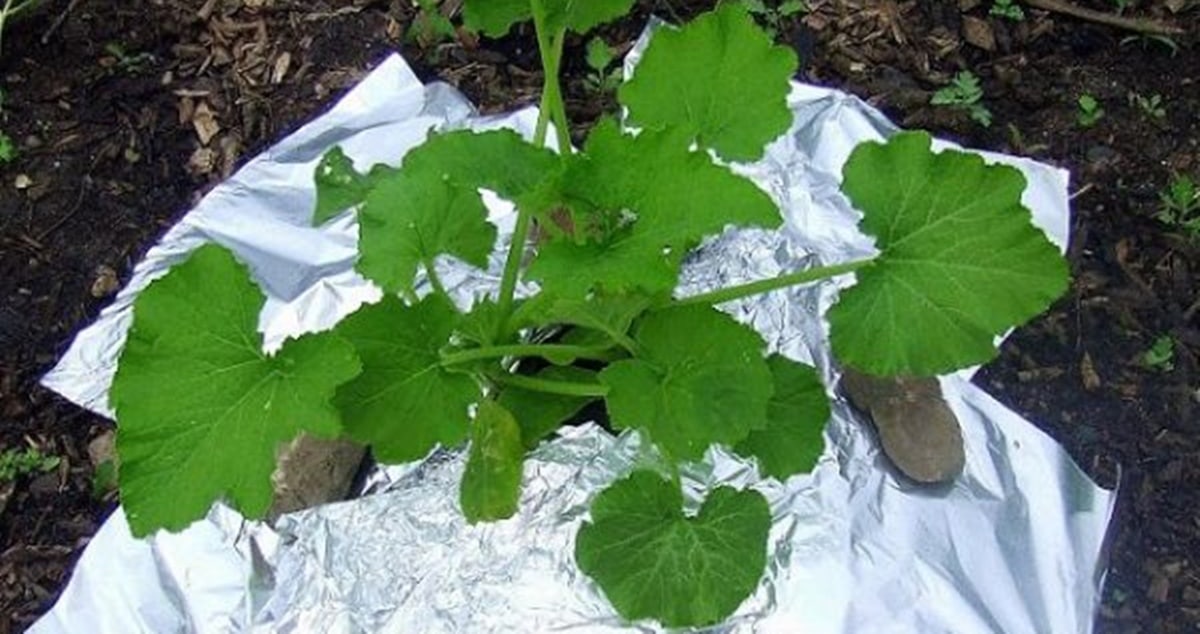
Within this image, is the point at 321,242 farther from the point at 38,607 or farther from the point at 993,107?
the point at 993,107

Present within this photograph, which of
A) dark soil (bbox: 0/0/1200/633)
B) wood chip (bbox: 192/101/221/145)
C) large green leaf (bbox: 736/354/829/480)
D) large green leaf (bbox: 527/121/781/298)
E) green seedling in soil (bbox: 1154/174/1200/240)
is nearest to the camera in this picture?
large green leaf (bbox: 527/121/781/298)

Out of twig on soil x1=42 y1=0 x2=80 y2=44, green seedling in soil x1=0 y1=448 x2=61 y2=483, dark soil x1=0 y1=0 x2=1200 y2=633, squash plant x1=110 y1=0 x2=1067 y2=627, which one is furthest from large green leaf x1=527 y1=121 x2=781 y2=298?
twig on soil x1=42 y1=0 x2=80 y2=44

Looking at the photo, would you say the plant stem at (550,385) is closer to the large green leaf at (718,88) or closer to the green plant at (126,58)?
the large green leaf at (718,88)

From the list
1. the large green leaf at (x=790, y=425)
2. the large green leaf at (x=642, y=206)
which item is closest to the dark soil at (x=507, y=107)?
the large green leaf at (x=790, y=425)

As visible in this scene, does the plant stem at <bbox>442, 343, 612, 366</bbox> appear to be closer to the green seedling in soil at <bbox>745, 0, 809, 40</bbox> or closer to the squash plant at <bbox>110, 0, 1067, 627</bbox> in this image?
the squash plant at <bbox>110, 0, 1067, 627</bbox>

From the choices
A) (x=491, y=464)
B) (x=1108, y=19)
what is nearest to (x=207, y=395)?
(x=491, y=464)

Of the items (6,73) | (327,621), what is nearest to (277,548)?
(327,621)

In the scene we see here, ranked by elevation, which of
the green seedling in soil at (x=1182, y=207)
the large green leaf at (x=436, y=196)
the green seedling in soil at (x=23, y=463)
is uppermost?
the large green leaf at (x=436, y=196)
